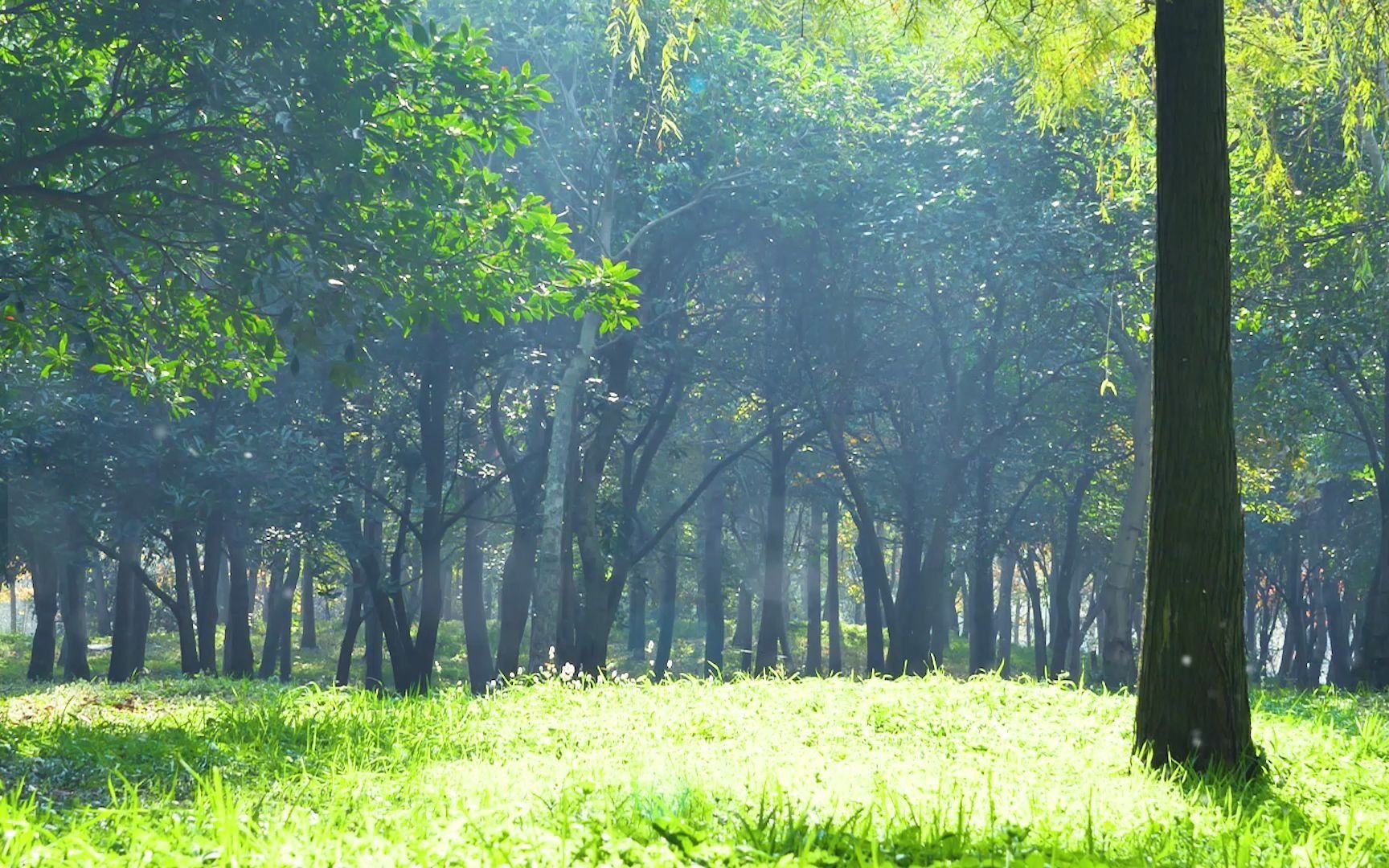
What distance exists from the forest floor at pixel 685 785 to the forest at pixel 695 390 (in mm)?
58

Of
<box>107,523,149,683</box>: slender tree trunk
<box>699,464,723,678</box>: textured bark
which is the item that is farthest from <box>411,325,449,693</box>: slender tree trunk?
<box>699,464,723,678</box>: textured bark

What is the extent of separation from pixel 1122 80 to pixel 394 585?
1745 cm

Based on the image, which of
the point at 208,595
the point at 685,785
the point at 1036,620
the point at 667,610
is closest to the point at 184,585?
the point at 208,595

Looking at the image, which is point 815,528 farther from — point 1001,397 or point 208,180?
point 208,180

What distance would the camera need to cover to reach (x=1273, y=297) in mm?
20859

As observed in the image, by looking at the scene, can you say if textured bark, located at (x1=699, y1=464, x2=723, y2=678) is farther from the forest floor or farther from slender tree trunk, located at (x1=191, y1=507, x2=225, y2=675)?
the forest floor

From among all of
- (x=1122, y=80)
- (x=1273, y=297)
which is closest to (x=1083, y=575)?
(x=1273, y=297)

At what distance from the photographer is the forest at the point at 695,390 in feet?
24.8

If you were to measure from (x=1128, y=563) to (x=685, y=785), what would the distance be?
1847cm

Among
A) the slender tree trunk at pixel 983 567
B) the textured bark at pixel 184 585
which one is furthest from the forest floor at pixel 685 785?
the textured bark at pixel 184 585

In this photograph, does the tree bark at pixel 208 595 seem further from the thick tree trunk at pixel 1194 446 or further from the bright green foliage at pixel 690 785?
the thick tree trunk at pixel 1194 446

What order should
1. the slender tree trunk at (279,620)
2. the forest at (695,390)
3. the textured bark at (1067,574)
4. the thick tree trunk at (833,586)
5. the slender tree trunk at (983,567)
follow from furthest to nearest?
the thick tree trunk at (833,586) → the slender tree trunk at (279,620) → the textured bark at (1067,574) → the slender tree trunk at (983,567) → the forest at (695,390)

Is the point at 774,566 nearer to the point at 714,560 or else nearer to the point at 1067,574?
the point at 714,560

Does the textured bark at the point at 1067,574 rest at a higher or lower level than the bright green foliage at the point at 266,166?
lower
